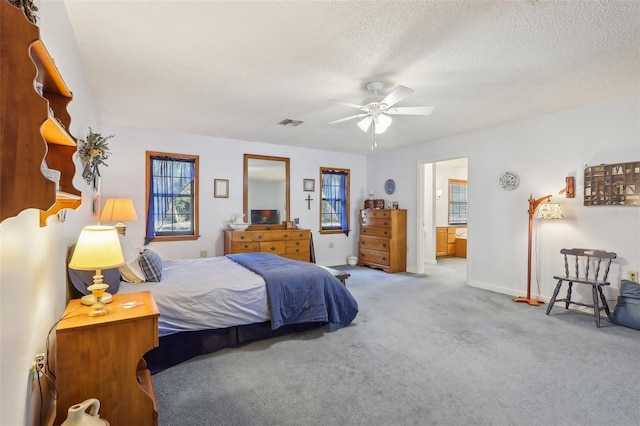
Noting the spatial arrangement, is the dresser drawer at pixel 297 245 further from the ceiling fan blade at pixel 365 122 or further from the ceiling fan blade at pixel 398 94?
the ceiling fan blade at pixel 398 94

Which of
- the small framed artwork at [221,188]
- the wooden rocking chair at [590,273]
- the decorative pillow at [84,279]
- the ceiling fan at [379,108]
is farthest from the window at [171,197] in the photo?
the wooden rocking chair at [590,273]

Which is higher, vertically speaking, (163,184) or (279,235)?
(163,184)

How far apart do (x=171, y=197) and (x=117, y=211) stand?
981mm

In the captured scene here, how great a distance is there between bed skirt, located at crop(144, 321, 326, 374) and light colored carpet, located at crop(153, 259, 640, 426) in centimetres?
7

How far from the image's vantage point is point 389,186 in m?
6.64

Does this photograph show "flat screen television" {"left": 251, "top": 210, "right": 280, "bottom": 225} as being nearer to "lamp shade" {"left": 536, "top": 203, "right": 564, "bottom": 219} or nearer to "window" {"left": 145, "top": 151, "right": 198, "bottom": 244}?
"window" {"left": 145, "top": 151, "right": 198, "bottom": 244}

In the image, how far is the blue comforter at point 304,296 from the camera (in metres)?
2.93

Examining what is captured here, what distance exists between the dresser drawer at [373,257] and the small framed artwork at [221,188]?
302 centimetres

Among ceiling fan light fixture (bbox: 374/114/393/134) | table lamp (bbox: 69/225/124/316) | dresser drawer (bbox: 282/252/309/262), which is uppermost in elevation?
ceiling fan light fixture (bbox: 374/114/393/134)

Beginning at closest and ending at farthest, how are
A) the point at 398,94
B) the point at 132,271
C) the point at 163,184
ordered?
the point at 132,271 → the point at 398,94 → the point at 163,184

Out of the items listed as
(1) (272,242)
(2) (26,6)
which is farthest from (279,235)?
(2) (26,6)

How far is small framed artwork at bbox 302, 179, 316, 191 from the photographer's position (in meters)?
6.43

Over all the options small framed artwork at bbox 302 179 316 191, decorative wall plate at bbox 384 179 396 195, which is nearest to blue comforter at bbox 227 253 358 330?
small framed artwork at bbox 302 179 316 191

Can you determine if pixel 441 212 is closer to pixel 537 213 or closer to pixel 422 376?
pixel 537 213
